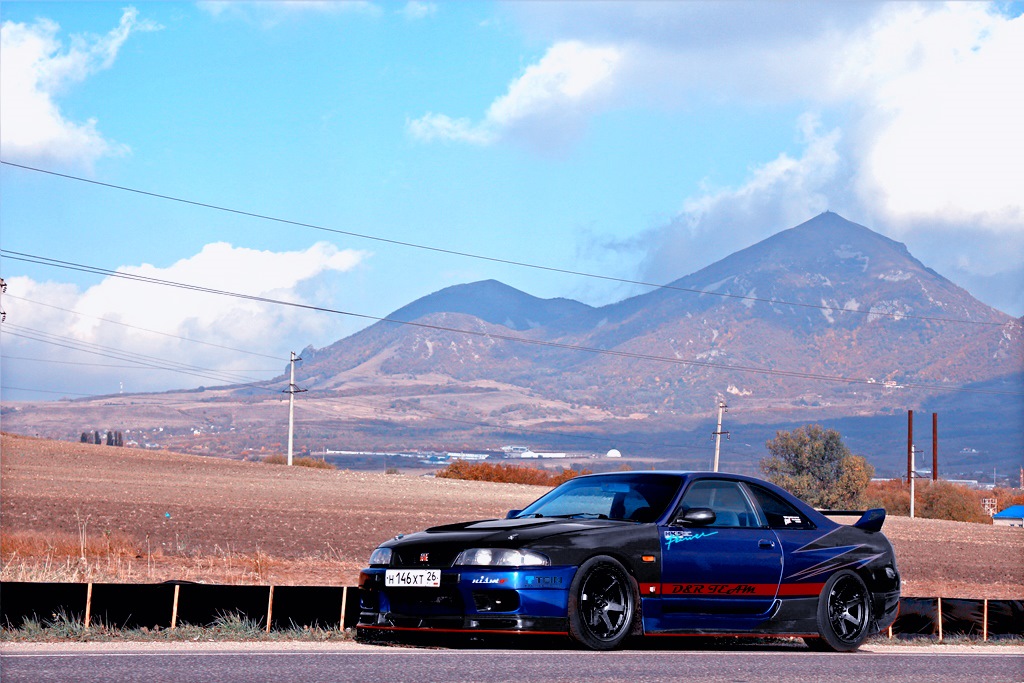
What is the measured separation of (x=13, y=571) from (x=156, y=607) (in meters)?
6.98

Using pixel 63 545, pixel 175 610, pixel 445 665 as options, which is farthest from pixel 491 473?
pixel 445 665

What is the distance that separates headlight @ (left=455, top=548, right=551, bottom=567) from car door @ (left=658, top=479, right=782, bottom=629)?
1.17 m

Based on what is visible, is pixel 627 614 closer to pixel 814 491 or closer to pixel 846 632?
pixel 846 632

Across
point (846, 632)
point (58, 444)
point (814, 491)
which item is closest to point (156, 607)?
point (846, 632)

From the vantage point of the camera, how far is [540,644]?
955cm

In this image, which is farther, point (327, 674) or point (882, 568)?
point (882, 568)

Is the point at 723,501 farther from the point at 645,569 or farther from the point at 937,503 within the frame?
the point at 937,503

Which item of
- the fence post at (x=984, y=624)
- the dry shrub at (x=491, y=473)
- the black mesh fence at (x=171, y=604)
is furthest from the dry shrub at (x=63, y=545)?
the dry shrub at (x=491, y=473)

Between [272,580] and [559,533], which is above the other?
[559,533]

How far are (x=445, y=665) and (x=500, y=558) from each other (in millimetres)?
1163

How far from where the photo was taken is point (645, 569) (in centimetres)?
989

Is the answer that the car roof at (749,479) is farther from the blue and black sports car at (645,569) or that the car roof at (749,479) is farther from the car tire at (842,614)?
the car tire at (842,614)

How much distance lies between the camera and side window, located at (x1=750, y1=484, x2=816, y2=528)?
11083mm

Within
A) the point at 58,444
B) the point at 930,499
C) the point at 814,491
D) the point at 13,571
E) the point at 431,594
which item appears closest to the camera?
the point at 431,594
